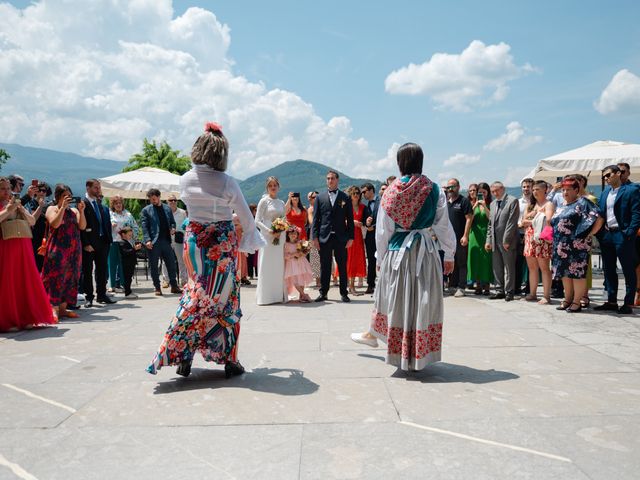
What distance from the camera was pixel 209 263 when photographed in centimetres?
412

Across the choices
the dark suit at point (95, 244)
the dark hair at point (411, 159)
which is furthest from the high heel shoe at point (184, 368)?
the dark suit at point (95, 244)

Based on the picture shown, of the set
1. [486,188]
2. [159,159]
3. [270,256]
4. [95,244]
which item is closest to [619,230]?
[486,188]

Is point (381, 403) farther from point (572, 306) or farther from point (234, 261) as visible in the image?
point (572, 306)

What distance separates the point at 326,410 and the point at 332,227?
5.42 metres

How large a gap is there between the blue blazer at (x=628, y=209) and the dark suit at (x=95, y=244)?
832 centimetres

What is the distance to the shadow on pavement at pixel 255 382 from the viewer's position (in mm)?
3887

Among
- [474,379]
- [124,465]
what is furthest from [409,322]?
[124,465]

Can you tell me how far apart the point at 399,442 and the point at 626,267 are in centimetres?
596

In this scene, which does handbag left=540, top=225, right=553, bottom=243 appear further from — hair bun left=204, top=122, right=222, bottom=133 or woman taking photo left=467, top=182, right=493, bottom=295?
hair bun left=204, top=122, right=222, bottom=133

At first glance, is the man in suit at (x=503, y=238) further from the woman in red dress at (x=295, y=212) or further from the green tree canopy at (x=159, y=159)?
the green tree canopy at (x=159, y=159)

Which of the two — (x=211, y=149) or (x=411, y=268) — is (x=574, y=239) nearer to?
(x=411, y=268)

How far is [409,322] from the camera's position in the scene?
4301 millimetres

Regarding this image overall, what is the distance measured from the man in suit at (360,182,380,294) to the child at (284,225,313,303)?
5.55ft

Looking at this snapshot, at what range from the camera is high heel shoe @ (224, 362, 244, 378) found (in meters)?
4.23
